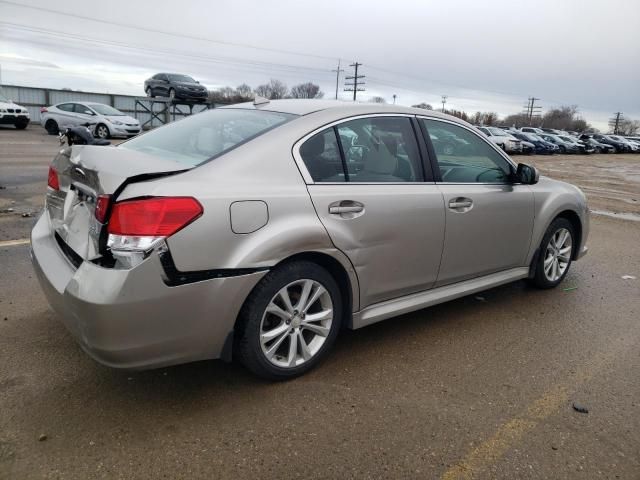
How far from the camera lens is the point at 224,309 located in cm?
270

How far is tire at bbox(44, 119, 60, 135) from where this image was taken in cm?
2223

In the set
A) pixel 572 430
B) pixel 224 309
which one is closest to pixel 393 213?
pixel 224 309

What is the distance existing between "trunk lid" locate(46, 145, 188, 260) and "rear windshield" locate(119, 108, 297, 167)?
21 centimetres

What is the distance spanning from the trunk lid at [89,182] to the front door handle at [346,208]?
87 centimetres

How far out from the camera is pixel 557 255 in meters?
4.98

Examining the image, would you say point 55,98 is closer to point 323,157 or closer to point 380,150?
point 380,150

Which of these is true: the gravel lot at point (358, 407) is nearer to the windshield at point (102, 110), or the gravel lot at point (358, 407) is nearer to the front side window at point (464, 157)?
the front side window at point (464, 157)

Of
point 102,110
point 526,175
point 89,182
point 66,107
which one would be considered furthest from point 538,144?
point 89,182

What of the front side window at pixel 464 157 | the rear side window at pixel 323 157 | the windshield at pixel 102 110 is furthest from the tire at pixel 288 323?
the windshield at pixel 102 110

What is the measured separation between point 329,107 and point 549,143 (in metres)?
37.6

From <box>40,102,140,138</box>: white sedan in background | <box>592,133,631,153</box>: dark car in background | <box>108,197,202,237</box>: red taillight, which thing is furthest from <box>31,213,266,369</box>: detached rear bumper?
<box>592,133,631,153</box>: dark car in background

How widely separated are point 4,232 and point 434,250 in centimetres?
488

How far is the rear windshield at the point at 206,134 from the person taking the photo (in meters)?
3.05

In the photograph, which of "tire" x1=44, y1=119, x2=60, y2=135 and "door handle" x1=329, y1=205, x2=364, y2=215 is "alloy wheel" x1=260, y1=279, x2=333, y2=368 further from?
"tire" x1=44, y1=119, x2=60, y2=135
